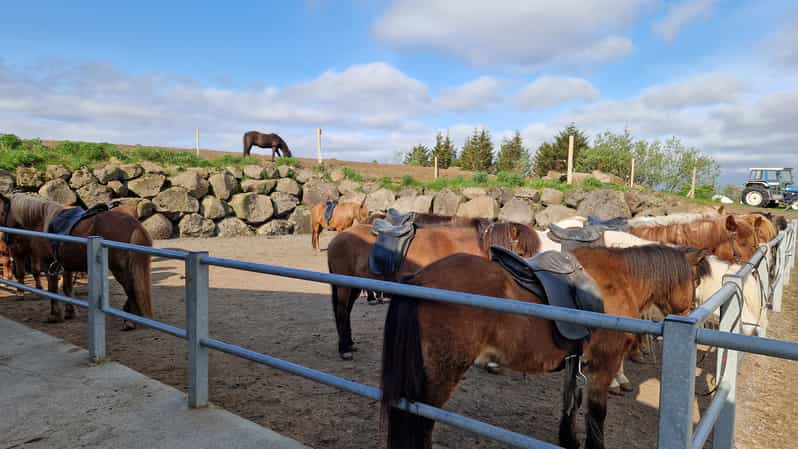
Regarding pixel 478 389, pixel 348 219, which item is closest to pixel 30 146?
pixel 348 219

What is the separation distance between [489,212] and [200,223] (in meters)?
9.79

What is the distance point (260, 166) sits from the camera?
18062 millimetres

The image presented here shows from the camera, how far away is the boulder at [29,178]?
1201 cm

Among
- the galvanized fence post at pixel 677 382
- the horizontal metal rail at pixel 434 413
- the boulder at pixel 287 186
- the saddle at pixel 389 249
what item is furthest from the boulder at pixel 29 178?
the galvanized fence post at pixel 677 382

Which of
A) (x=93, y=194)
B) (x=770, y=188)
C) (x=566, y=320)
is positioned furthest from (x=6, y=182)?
(x=770, y=188)

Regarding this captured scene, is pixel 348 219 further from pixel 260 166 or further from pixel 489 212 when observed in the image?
pixel 260 166

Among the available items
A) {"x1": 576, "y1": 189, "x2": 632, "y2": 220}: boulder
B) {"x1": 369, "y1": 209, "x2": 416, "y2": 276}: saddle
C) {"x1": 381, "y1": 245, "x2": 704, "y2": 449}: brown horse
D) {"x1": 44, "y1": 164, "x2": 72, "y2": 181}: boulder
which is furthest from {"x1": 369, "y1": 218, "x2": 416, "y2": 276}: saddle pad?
{"x1": 44, "y1": 164, "x2": 72, "y2": 181}: boulder

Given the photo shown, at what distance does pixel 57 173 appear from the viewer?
42.1 ft

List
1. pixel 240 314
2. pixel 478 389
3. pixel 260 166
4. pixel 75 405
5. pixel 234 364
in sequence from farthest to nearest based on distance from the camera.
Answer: pixel 260 166 → pixel 240 314 → pixel 234 364 → pixel 478 389 → pixel 75 405

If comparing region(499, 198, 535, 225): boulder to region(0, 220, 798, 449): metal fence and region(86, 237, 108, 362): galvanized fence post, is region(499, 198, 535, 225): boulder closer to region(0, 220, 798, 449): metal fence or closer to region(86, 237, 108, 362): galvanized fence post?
region(0, 220, 798, 449): metal fence

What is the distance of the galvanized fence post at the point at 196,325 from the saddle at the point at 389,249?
202 cm

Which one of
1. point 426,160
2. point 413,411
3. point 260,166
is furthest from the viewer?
point 426,160

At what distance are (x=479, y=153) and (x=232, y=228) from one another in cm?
3434

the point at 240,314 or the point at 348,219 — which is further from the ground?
the point at 348,219
